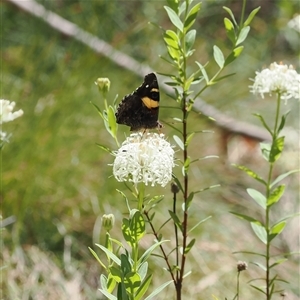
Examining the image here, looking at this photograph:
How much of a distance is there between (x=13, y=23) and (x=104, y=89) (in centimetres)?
222

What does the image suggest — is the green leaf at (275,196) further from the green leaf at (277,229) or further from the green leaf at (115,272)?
the green leaf at (115,272)

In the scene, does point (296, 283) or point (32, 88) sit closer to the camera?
point (296, 283)

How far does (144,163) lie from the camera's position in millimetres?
631

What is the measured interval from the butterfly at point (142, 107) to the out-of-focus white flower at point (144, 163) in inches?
4.8

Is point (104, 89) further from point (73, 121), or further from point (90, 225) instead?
point (73, 121)

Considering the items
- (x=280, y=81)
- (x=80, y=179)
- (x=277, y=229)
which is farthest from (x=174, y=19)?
(x=80, y=179)

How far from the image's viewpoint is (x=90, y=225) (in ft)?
5.58

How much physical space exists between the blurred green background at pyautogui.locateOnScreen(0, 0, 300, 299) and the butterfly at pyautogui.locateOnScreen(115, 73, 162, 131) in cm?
51

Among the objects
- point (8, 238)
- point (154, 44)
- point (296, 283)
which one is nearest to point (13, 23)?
point (154, 44)

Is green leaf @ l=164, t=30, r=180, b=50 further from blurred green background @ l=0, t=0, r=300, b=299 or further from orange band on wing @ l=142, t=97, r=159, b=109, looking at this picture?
blurred green background @ l=0, t=0, r=300, b=299

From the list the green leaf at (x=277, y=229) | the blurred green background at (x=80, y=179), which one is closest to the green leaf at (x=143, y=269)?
the green leaf at (x=277, y=229)

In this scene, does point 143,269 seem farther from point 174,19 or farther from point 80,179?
point 80,179

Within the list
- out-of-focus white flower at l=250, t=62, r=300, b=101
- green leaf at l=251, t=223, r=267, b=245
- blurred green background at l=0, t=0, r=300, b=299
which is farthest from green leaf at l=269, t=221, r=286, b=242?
blurred green background at l=0, t=0, r=300, b=299

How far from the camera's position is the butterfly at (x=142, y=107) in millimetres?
764
